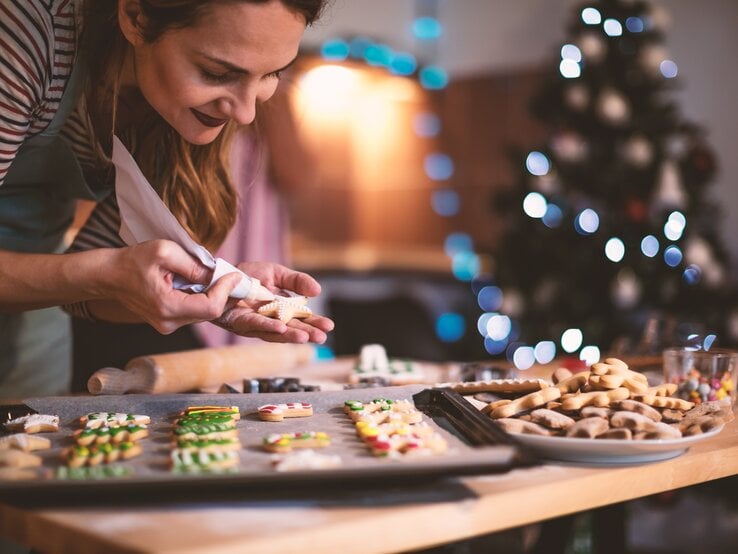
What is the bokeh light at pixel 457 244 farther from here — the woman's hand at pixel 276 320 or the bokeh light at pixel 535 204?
the woman's hand at pixel 276 320

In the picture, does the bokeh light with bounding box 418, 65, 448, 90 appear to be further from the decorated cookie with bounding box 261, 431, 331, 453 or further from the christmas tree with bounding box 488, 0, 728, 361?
the decorated cookie with bounding box 261, 431, 331, 453

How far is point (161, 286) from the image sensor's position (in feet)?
3.23

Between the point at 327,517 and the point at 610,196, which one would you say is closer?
the point at 327,517

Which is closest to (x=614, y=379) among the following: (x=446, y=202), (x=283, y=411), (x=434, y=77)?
(x=283, y=411)

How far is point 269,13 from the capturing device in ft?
3.55

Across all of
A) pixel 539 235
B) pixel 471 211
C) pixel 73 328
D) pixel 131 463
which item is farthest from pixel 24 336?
pixel 471 211

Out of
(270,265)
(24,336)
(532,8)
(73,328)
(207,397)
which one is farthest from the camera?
(532,8)

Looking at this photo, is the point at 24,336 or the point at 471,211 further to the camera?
the point at 471,211

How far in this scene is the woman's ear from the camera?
1140 millimetres

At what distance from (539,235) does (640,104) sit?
831 mm

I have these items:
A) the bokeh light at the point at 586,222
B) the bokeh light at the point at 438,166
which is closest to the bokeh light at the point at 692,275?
the bokeh light at the point at 586,222

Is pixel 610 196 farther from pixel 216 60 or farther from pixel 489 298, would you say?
pixel 216 60

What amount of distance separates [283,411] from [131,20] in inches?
23.4

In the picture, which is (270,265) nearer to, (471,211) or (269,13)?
(269,13)
